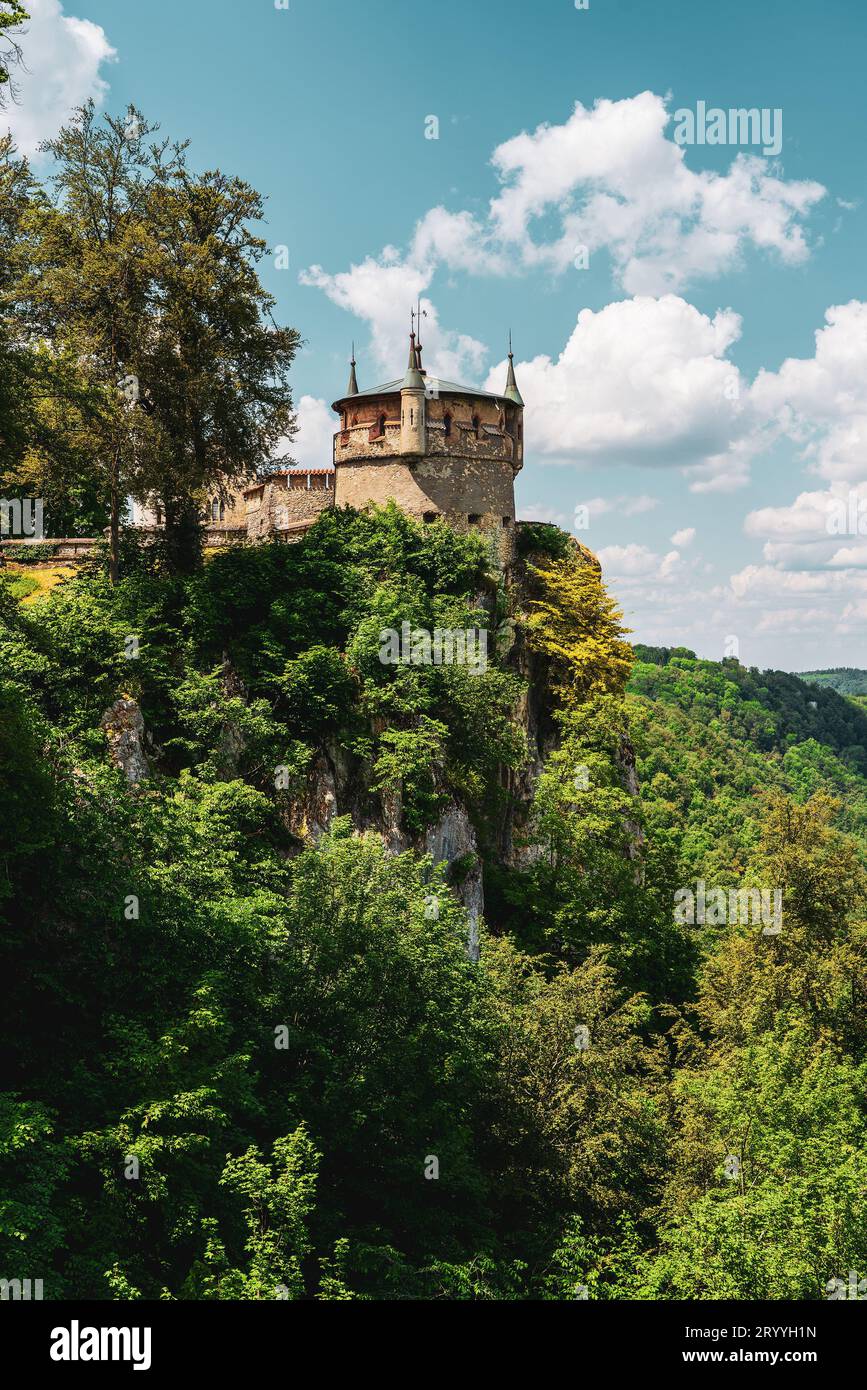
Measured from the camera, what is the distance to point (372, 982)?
1978cm

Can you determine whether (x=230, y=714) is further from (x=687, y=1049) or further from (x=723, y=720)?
(x=723, y=720)

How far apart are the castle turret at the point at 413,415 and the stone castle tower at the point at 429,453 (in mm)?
31

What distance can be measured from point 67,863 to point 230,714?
8340mm

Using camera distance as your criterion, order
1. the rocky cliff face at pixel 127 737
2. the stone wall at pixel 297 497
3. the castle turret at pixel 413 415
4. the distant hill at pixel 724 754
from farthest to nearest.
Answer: the distant hill at pixel 724 754 → the stone wall at pixel 297 497 → the castle turret at pixel 413 415 → the rocky cliff face at pixel 127 737

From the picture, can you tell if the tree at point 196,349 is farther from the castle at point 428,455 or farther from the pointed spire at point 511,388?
the pointed spire at point 511,388

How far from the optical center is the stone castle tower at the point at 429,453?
122 ft

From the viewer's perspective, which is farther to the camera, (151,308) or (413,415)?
(413,415)

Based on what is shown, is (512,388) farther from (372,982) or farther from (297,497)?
(372,982)

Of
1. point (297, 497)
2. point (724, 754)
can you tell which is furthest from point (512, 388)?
point (724, 754)

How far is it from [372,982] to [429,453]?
21270mm

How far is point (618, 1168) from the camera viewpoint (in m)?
22.3

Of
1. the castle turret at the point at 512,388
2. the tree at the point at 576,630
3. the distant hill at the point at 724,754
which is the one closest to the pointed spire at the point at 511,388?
the castle turret at the point at 512,388
